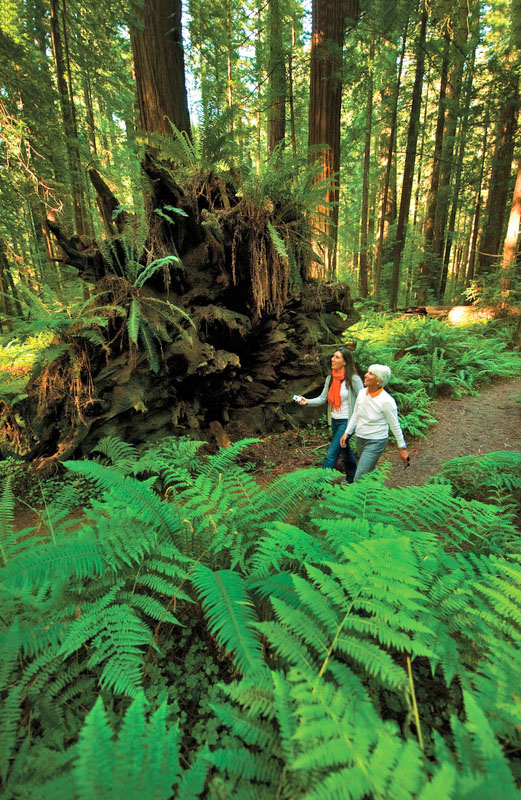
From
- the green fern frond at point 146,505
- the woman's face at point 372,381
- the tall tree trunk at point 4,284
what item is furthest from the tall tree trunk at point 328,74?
the tall tree trunk at point 4,284

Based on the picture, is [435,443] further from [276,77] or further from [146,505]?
[276,77]

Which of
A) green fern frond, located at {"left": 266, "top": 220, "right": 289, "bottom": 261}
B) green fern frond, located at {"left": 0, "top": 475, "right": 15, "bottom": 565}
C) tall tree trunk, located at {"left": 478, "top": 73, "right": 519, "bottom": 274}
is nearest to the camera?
green fern frond, located at {"left": 0, "top": 475, "right": 15, "bottom": 565}

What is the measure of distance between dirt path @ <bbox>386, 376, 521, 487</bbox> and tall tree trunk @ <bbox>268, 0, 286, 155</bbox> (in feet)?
24.1

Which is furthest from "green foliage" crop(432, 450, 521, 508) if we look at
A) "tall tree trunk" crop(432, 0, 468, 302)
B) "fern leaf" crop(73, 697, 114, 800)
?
"tall tree trunk" crop(432, 0, 468, 302)

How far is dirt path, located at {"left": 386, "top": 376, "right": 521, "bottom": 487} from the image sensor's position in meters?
5.12

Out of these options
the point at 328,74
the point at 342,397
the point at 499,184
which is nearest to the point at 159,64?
the point at 328,74

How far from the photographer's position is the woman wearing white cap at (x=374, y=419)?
11.9 ft

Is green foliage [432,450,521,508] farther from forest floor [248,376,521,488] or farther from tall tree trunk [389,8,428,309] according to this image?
tall tree trunk [389,8,428,309]

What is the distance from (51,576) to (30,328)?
12.9 feet

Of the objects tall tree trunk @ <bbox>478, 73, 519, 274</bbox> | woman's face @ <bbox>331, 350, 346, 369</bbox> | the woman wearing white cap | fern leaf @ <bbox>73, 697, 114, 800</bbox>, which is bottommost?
the woman wearing white cap

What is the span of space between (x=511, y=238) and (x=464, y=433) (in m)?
8.45

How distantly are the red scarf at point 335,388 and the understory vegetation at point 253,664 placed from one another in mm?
2475

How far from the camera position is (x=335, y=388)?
14.9 ft

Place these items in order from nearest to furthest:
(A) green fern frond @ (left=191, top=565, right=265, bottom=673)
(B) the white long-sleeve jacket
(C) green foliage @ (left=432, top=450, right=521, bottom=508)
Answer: (A) green fern frond @ (left=191, top=565, right=265, bottom=673) → (B) the white long-sleeve jacket → (C) green foliage @ (left=432, top=450, right=521, bottom=508)
